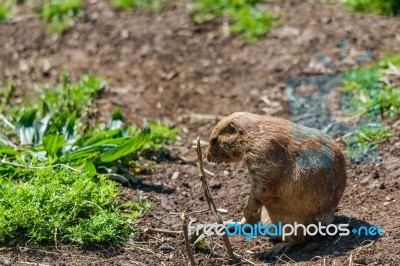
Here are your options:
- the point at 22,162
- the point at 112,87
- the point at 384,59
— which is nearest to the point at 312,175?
the point at 22,162

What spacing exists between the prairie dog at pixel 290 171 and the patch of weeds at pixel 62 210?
1.09m

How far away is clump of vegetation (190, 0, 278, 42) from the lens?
1032 cm

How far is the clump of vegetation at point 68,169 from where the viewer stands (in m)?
5.90

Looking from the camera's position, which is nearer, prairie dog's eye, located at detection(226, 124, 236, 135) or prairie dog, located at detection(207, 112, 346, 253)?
prairie dog, located at detection(207, 112, 346, 253)

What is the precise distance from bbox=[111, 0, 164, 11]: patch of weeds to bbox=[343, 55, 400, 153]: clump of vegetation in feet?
11.1

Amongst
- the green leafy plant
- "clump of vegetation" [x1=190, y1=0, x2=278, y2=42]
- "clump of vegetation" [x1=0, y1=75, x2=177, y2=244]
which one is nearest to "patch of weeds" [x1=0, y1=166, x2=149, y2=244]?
"clump of vegetation" [x1=0, y1=75, x2=177, y2=244]

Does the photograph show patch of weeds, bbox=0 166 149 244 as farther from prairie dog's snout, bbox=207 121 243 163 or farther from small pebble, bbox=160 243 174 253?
prairie dog's snout, bbox=207 121 243 163

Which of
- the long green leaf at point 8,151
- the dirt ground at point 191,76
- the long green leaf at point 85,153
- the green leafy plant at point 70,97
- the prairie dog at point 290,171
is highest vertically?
the prairie dog at point 290,171

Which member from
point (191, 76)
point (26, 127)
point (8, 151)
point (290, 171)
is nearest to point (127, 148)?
point (8, 151)

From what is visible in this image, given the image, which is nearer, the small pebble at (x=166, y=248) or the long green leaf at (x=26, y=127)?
the small pebble at (x=166, y=248)

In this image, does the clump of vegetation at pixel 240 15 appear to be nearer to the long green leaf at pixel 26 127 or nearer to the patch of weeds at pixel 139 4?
the patch of weeds at pixel 139 4

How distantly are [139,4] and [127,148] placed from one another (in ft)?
15.2

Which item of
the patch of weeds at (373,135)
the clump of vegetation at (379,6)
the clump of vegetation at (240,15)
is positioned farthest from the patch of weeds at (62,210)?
the clump of vegetation at (379,6)

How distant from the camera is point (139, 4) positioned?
37.0 feet
